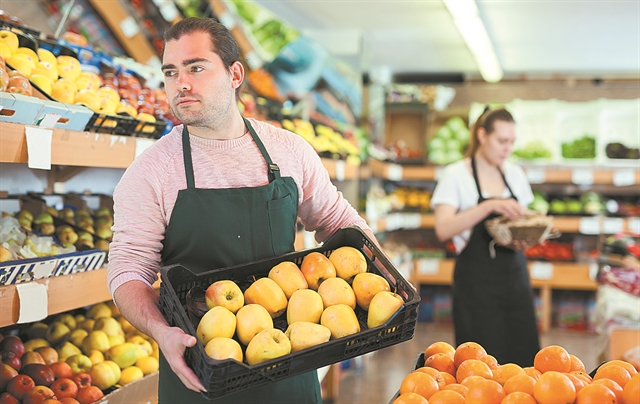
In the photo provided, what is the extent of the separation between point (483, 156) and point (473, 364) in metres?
2.10

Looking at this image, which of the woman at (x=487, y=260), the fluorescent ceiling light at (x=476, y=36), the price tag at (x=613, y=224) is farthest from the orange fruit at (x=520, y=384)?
the price tag at (x=613, y=224)

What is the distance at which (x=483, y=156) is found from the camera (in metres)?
3.44

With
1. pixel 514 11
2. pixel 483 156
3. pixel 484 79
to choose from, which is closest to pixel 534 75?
pixel 484 79

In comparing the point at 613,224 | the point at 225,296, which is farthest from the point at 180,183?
the point at 613,224

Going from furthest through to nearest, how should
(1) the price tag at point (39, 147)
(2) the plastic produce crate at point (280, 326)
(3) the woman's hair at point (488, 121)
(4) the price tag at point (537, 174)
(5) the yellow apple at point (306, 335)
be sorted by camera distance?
1. (4) the price tag at point (537, 174)
2. (3) the woman's hair at point (488, 121)
3. (1) the price tag at point (39, 147)
4. (5) the yellow apple at point (306, 335)
5. (2) the plastic produce crate at point (280, 326)

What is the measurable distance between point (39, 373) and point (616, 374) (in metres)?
1.69

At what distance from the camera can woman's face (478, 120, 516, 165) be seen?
330 cm

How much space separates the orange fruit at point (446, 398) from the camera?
1341 millimetres

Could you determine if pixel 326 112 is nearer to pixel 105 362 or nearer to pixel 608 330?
pixel 608 330

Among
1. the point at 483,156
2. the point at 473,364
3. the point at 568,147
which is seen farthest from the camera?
the point at 568,147

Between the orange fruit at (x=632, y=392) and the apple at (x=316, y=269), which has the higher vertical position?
the apple at (x=316, y=269)

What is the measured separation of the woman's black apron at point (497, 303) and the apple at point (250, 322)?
2064mm

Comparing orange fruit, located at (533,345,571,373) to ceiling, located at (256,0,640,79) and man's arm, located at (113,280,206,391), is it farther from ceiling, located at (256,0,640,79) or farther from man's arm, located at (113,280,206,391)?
ceiling, located at (256,0,640,79)

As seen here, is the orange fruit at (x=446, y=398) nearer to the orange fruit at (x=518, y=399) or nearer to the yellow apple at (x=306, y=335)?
the orange fruit at (x=518, y=399)
